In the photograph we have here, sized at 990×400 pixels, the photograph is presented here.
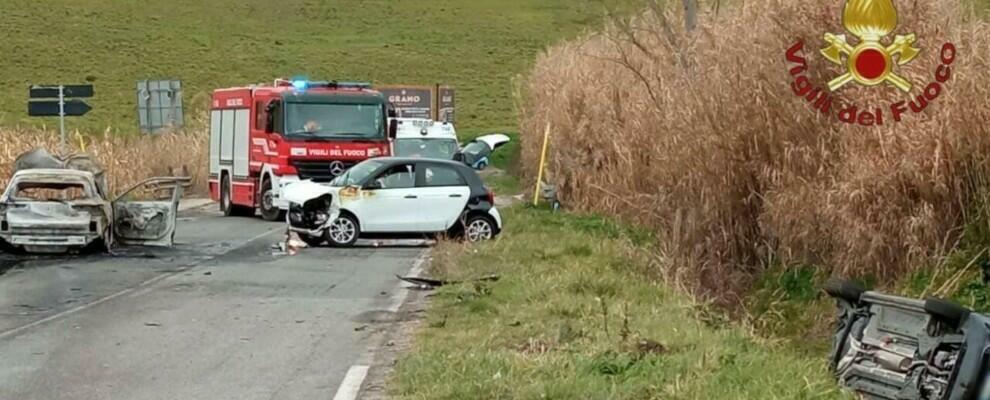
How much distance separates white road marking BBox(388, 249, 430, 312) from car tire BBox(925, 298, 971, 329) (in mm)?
6330

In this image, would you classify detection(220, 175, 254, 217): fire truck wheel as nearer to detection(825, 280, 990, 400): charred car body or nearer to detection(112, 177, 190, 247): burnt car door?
detection(112, 177, 190, 247): burnt car door

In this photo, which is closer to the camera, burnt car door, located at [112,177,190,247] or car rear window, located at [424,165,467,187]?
burnt car door, located at [112,177,190,247]

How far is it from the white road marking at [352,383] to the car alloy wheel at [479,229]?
11.2m

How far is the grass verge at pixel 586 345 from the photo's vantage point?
873 cm

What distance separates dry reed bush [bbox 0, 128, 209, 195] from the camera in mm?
31594

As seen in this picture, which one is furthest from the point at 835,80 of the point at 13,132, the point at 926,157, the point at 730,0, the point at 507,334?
the point at 13,132

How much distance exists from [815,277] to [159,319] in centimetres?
667

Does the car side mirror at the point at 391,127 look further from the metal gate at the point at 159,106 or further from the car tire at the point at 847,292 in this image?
the metal gate at the point at 159,106

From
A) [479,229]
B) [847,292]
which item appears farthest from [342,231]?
[847,292]

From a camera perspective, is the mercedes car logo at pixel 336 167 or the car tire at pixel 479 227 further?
the mercedes car logo at pixel 336 167

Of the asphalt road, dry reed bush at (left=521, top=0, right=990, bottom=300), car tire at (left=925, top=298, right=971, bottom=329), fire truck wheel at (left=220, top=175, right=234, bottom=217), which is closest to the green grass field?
fire truck wheel at (left=220, top=175, right=234, bottom=217)

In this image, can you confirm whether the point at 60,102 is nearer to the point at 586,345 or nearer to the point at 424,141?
the point at 424,141

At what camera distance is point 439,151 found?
1380 inches

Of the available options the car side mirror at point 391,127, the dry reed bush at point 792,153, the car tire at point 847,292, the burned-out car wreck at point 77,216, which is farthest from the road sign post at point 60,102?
the car tire at point 847,292
